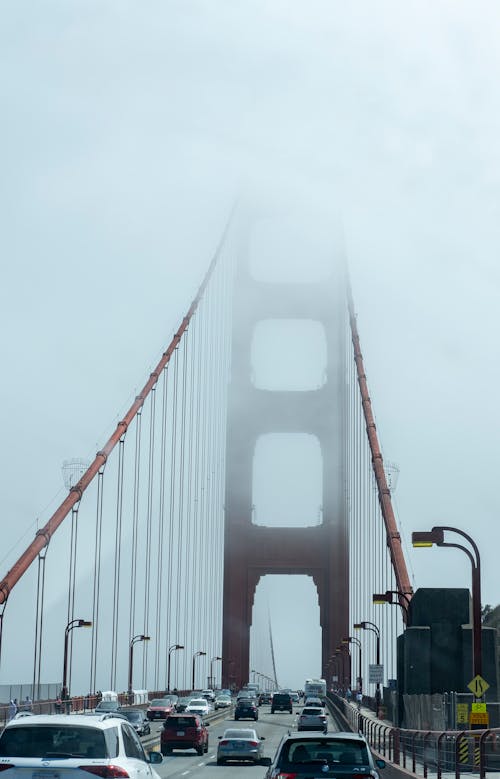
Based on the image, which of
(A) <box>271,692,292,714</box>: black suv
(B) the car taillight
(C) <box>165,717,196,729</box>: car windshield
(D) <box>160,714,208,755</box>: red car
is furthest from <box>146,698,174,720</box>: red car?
(B) the car taillight

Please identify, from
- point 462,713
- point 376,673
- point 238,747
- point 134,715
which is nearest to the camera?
point 462,713

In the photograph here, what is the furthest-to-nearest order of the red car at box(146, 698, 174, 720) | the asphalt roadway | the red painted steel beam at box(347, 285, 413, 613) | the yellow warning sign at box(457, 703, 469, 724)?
the red car at box(146, 698, 174, 720) → the red painted steel beam at box(347, 285, 413, 613) → the asphalt roadway → the yellow warning sign at box(457, 703, 469, 724)

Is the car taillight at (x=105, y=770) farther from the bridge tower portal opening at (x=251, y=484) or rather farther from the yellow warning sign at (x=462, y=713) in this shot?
→ the bridge tower portal opening at (x=251, y=484)

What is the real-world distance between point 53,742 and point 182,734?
29164 mm

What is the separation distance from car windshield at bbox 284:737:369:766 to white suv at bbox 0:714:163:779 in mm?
3331

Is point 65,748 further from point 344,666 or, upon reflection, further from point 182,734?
point 344,666

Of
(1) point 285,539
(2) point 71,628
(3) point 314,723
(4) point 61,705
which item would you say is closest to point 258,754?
(3) point 314,723

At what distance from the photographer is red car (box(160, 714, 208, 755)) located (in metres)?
40.1

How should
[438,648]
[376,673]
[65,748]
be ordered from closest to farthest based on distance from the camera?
[65,748], [438,648], [376,673]

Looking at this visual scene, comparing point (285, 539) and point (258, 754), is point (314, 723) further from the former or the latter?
point (285, 539)

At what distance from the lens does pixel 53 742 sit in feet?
39.2

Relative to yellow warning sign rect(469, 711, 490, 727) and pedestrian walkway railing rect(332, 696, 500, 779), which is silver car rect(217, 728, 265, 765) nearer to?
pedestrian walkway railing rect(332, 696, 500, 779)

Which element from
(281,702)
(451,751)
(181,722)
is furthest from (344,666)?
(451,751)

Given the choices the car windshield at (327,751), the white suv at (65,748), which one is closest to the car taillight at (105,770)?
the white suv at (65,748)
